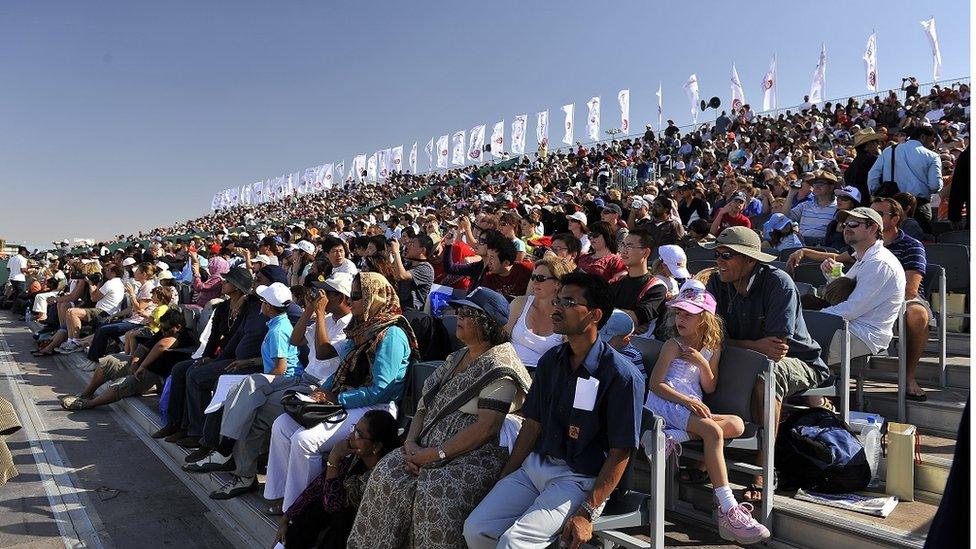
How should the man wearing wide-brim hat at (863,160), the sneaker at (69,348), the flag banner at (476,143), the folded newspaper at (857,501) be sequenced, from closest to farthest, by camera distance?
the folded newspaper at (857,501) → the man wearing wide-brim hat at (863,160) → the sneaker at (69,348) → the flag banner at (476,143)

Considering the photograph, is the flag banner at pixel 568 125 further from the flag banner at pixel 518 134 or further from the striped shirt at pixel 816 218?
the striped shirt at pixel 816 218

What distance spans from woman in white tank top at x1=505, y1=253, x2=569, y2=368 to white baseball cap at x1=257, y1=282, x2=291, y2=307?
2.18m

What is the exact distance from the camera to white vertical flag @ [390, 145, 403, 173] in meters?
51.9

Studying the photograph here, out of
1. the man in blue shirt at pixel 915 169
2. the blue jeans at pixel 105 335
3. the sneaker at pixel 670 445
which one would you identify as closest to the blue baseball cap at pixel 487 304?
the sneaker at pixel 670 445

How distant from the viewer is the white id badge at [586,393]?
297cm

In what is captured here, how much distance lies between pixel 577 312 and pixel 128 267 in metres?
12.7

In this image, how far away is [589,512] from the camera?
2854mm

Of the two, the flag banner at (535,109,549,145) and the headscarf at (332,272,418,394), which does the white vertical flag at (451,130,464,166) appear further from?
the headscarf at (332,272,418,394)

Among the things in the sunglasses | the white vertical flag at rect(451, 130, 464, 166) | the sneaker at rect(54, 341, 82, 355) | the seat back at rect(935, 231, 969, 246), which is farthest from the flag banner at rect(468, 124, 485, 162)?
the sunglasses

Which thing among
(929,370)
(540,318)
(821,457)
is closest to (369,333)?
(540,318)

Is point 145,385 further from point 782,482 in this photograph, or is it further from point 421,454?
point 782,482

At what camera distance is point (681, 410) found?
341cm

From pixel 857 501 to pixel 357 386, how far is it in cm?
284

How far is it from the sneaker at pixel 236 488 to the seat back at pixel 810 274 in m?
4.72
